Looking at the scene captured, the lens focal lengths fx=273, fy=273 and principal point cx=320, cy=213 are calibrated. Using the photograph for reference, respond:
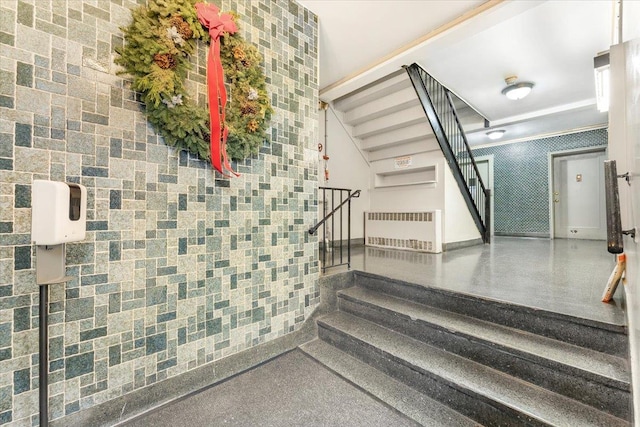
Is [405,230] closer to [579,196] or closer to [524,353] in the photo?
[524,353]

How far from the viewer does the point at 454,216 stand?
4.36 metres

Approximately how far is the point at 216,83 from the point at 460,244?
4362 mm

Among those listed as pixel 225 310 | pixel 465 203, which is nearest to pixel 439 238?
pixel 465 203

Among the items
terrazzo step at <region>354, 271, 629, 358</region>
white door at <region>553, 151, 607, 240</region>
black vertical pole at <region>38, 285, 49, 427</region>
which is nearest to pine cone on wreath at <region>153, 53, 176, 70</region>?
black vertical pole at <region>38, 285, 49, 427</region>

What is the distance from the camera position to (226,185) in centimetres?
183

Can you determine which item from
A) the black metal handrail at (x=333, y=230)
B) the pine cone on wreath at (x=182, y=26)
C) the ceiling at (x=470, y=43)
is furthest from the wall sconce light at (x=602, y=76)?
the pine cone on wreath at (x=182, y=26)

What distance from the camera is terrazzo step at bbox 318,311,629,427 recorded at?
1231mm

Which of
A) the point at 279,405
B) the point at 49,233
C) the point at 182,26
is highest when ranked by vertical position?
the point at 182,26

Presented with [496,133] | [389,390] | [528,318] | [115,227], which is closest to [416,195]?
[528,318]

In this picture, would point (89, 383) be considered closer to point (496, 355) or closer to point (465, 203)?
point (496, 355)

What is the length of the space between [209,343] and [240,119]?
1462 mm

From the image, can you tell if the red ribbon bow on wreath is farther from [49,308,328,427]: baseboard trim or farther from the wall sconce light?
the wall sconce light

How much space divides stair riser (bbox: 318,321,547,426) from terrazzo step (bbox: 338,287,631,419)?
28 cm

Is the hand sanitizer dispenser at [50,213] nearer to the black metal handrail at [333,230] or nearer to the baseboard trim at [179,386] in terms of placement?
the baseboard trim at [179,386]
